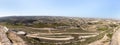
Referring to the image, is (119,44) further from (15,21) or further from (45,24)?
(15,21)

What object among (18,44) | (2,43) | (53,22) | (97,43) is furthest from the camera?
(53,22)

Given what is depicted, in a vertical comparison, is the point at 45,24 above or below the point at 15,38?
below

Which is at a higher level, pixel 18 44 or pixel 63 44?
pixel 18 44

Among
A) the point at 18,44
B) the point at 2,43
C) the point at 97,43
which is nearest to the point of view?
the point at 2,43

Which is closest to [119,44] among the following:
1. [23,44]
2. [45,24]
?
[23,44]

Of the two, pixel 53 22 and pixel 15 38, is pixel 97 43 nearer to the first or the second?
pixel 15 38

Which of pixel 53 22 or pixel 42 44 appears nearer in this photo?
pixel 42 44

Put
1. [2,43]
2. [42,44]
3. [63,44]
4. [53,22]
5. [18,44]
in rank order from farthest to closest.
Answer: [53,22]
[63,44]
[42,44]
[18,44]
[2,43]

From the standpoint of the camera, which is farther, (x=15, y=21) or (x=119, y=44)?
(x=15, y=21)

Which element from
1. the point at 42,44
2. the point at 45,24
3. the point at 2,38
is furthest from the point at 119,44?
the point at 45,24
